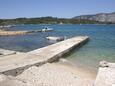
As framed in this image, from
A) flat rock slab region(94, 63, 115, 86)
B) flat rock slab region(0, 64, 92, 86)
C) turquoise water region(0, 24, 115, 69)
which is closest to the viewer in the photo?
flat rock slab region(94, 63, 115, 86)

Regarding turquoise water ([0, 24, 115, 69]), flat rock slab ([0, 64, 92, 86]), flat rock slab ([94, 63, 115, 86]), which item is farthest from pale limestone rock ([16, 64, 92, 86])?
turquoise water ([0, 24, 115, 69])

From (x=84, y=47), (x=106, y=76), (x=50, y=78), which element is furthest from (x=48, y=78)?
(x=84, y=47)

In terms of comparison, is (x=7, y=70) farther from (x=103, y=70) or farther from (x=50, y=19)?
(x=50, y=19)

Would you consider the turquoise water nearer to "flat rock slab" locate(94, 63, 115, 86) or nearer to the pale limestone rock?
"flat rock slab" locate(94, 63, 115, 86)

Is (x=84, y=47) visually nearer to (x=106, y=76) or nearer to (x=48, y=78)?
(x=48, y=78)

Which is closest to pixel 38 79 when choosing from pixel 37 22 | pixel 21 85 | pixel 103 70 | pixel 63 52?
pixel 21 85

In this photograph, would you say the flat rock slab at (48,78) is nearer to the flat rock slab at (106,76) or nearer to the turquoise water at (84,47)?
the flat rock slab at (106,76)

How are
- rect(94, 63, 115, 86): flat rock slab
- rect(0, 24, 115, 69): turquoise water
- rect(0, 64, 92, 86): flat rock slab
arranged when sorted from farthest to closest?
rect(0, 24, 115, 69): turquoise water → rect(0, 64, 92, 86): flat rock slab → rect(94, 63, 115, 86): flat rock slab

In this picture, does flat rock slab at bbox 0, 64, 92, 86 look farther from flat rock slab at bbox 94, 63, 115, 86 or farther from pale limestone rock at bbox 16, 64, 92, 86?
flat rock slab at bbox 94, 63, 115, 86

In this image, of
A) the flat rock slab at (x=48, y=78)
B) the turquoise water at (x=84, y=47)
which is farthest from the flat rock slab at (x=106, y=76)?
the turquoise water at (x=84, y=47)

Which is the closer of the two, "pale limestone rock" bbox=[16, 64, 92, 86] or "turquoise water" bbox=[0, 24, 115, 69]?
"pale limestone rock" bbox=[16, 64, 92, 86]

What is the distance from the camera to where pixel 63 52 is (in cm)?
1416

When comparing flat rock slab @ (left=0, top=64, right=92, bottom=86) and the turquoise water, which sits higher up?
flat rock slab @ (left=0, top=64, right=92, bottom=86)

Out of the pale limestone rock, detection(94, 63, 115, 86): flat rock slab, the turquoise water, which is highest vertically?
detection(94, 63, 115, 86): flat rock slab
